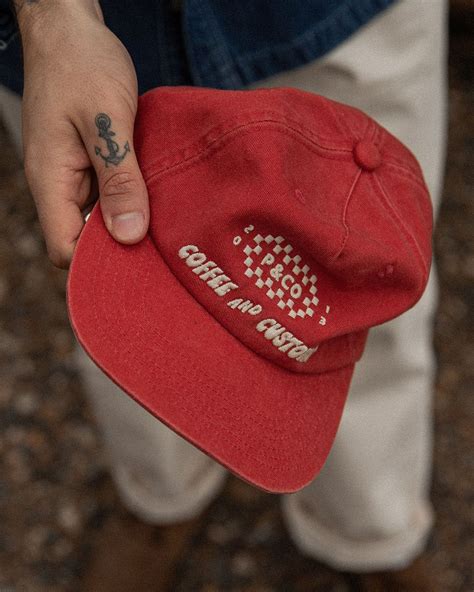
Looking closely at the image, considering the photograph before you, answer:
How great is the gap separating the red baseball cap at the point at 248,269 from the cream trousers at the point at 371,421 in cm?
14

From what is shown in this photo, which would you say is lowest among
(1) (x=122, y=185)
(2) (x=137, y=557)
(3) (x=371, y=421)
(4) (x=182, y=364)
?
(2) (x=137, y=557)

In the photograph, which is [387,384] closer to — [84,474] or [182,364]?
[182,364]

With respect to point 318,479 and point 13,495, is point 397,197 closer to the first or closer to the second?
point 318,479

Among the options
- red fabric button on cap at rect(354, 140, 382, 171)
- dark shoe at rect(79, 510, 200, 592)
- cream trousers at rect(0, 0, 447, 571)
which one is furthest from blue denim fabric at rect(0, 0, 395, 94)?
dark shoe at rect(79, 510, 200, 592)

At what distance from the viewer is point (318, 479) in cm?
112

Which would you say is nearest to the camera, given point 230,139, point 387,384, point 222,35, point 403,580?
point 230,139

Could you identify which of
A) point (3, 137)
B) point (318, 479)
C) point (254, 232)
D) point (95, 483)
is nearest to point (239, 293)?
point (254, 232)

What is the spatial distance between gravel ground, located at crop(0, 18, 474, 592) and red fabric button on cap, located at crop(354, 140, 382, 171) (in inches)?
33.0

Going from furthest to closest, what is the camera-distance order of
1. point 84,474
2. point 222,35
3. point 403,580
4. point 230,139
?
1. point 84,474
2. point 403,580
3. point 222,35
4. point 230,139

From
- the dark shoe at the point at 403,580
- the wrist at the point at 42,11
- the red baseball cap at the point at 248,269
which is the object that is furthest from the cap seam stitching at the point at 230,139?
the dark shoe at the point at 403,580

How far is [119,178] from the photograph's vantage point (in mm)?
655

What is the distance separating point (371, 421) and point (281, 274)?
16.7 inches

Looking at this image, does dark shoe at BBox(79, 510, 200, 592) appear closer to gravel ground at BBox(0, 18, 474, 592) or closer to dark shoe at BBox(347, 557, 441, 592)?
gravel ground at BBox(0, 18, 474, 592)

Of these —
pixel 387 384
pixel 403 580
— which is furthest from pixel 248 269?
pixel 403 580
